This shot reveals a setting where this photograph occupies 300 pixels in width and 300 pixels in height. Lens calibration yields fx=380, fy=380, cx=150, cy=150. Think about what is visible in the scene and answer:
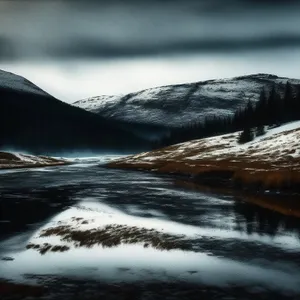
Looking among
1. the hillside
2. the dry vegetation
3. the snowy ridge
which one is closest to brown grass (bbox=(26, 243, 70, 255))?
the dry vegetation

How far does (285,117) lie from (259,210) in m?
111

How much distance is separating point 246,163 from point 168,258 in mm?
60115

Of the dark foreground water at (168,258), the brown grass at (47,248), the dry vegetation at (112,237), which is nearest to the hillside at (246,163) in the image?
the dark foreground water at (168,258)

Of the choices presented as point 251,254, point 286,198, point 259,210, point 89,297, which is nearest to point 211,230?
point 251,254

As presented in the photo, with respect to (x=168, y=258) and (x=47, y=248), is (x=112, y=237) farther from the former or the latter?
(x=168, y=258)

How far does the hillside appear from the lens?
161 ft

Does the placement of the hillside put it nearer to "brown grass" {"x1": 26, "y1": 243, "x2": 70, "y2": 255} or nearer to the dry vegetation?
the dry vegetation

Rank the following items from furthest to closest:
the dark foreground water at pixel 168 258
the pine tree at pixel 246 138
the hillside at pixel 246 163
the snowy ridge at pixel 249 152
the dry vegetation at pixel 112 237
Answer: the pine tree at pixel 246 138 < the snowy ridge at pixel 249 152 < the hillside at pixel 246 163 < the dry vegetation at pixel 112 237 < the dark foreground water at pixel 168 258

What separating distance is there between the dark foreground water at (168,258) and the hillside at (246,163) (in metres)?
16.8

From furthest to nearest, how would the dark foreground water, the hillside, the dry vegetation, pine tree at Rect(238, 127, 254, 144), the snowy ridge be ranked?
pine tree at Rect(238, 127, 254, 144) → the snowy ridge → the hillside → the dry vegetation → the dark foreground water

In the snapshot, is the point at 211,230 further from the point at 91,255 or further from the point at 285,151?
the point at 285,151

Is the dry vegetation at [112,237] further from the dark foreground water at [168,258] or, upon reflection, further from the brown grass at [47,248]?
the dark foreground water at [168,258]

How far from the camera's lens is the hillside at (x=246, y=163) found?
49125mm

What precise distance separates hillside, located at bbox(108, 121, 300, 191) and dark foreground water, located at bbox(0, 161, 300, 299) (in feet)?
→ 55.3
